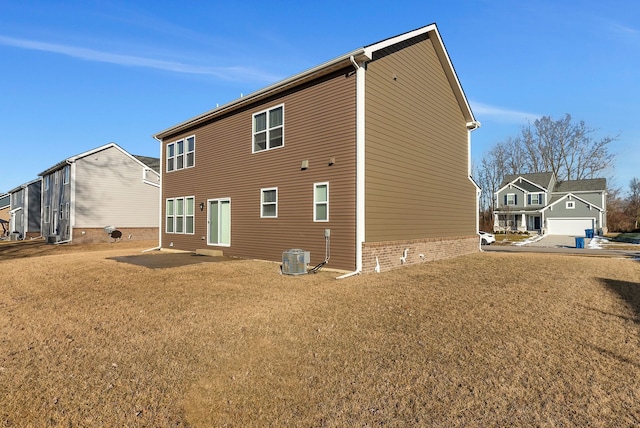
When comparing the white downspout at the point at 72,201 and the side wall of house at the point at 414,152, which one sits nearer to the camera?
the side wall of house at the point at 414,152

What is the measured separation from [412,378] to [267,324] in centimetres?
251

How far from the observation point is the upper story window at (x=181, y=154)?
16.7 m

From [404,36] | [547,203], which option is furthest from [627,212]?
A: [404,36]

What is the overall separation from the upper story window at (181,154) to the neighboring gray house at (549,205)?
39.7 metres

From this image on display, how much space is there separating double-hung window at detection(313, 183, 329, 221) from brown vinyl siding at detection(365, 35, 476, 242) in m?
1.33

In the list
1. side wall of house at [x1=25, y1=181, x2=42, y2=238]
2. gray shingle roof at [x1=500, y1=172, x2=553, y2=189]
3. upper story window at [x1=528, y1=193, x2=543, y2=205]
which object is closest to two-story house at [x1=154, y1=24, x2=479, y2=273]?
side wall of house at [x1=25, y1=181, x2=42, y2=238]

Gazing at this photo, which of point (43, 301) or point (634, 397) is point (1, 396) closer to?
point (43, 301)

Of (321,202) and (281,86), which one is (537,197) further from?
(281,86)

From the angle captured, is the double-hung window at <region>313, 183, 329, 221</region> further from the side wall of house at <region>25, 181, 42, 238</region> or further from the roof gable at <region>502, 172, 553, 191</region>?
the roof gable at <region>502, 172, 553, 191</region>

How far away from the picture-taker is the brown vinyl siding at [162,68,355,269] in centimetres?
1032

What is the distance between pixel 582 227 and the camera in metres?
40.8

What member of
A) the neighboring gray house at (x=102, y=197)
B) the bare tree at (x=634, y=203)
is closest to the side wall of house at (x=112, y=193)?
the neighboring gray house at (x=102, y=197)

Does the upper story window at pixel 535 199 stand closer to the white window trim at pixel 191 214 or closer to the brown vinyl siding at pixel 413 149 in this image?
the brown vinyl siding at pixel 413 149

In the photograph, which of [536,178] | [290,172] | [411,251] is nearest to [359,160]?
[290,172]
